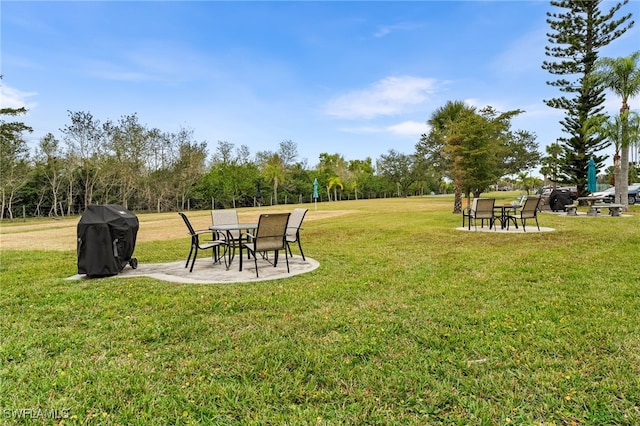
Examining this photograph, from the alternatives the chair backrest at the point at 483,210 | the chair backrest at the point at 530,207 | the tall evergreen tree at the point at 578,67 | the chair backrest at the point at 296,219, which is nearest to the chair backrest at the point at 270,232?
the chair backrest at the point at 296,219

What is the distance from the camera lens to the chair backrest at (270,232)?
16.8 feet

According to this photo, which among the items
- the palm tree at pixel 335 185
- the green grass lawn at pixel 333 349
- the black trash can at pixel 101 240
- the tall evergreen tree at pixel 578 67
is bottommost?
the green grass lawn at pixel 333 349

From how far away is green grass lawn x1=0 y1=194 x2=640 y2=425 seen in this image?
6.50 feet

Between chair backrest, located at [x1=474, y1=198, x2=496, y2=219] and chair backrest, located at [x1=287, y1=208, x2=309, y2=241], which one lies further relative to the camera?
chair backrest, located at [x1=474, y1=198, x2=496, y2=219]

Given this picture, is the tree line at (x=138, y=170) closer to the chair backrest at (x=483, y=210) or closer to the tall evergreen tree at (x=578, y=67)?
the tall evergreen tree at (x=578, y=67)

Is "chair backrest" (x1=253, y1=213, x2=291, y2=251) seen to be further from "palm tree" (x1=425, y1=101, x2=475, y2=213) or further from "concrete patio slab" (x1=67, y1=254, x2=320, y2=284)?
"palm tree" (x1=425, y1=101, x2=475, y2=213)

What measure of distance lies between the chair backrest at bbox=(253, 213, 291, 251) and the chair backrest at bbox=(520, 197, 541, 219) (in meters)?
6.70

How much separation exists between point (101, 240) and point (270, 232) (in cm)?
236

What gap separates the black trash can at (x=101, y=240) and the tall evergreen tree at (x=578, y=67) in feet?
72.3

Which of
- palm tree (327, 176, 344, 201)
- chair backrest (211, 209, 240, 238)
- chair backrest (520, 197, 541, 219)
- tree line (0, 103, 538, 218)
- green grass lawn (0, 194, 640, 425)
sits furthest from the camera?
palm tree (327, 176, 344, 201)

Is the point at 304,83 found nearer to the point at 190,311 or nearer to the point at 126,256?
the point at 126,256

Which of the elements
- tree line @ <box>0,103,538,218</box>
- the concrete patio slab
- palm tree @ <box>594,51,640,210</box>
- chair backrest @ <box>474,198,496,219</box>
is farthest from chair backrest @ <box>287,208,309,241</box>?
palm tree @ <box>594,51,640,210</box>

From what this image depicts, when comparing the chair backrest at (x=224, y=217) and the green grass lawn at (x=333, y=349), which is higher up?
the chair backrest at (x=224, y=217)

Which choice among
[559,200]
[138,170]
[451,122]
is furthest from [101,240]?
[138,170]
